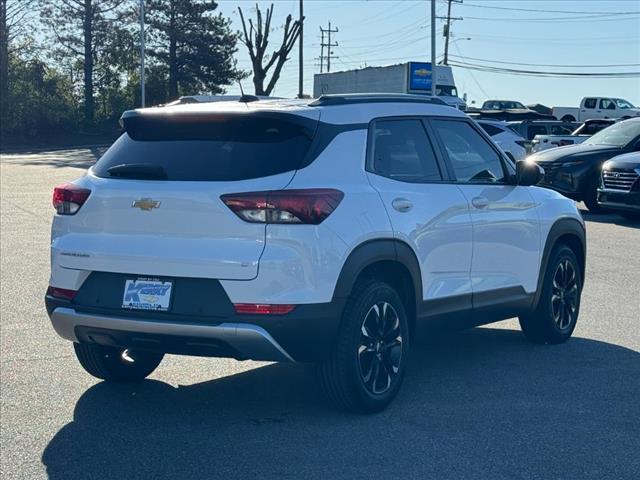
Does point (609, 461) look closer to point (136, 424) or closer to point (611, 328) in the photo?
point (136, 424)

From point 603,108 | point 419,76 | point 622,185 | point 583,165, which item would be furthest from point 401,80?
point 622,185

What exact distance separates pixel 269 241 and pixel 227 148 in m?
0.65

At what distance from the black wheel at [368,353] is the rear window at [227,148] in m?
0.88

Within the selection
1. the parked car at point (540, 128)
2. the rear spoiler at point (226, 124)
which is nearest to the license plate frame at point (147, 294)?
the rear spoiler at point (226, 124)

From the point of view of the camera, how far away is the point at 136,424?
589 centimetres

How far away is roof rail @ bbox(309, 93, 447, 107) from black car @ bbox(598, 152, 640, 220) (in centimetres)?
1099

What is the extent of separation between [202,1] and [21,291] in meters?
57.2

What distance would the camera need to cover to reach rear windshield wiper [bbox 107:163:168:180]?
18.7 ft

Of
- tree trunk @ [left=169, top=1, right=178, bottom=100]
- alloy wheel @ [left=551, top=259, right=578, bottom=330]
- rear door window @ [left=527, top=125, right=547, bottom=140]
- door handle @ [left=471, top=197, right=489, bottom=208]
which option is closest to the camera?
door handle @ [left=471, top=197, right=489, bottom=208]

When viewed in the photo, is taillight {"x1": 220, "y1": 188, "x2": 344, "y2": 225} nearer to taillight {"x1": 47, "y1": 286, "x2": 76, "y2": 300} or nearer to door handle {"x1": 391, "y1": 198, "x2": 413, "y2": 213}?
door handle {"x1": 391, "y1": 198, "x2": 413, "y2": 213}

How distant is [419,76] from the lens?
53469 mm

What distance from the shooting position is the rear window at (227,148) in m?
5.58

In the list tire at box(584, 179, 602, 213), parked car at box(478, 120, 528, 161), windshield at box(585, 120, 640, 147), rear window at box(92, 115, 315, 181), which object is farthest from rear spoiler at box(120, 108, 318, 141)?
parked car at box(478, 120, 528, 161)

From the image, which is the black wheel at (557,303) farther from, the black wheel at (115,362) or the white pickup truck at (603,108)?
the white pickup truck at (603,108)
